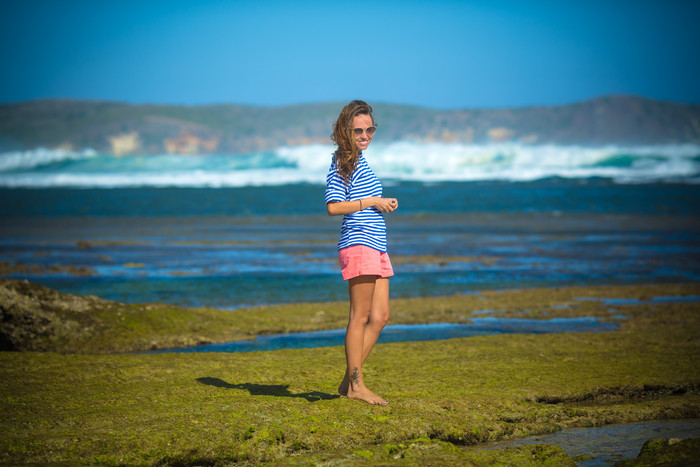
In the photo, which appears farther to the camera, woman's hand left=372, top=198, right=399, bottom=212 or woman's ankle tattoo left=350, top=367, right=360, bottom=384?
woman's ankle tattoo left=350, top=367, right=360, bottom=384

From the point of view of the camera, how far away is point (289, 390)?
5.74 meters

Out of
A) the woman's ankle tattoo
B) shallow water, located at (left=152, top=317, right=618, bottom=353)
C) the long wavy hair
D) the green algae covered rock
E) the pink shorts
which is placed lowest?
shallow water, located at (left=152, top=317, right=618, bottom=353)

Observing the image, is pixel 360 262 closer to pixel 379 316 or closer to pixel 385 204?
pixel 385 204

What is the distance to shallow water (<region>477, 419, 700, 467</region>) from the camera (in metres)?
4.43

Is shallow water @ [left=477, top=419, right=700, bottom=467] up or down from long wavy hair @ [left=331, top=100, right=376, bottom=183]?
down

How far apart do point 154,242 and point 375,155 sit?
5016 inches

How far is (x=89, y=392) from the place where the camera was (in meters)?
5.47

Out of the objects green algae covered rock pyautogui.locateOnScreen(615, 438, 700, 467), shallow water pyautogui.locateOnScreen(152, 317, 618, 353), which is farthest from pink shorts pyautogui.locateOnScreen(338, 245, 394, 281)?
shallow water pyautogui.locateOnScreen(152, 317, 618, 353)

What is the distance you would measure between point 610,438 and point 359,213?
2.22 metres

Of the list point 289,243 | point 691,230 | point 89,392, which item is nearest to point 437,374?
point 89,392

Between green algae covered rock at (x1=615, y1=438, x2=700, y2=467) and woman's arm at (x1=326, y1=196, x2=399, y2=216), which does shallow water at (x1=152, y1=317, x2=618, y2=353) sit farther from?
green algae covered rock at (x1=615, y1=438, x2=700, y2=467)

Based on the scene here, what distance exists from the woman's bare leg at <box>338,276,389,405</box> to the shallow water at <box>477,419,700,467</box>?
1.00 meters

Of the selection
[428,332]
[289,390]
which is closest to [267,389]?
[289,390]

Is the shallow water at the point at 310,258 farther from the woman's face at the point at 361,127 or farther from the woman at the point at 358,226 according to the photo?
the woman's face at the point at 361,127
